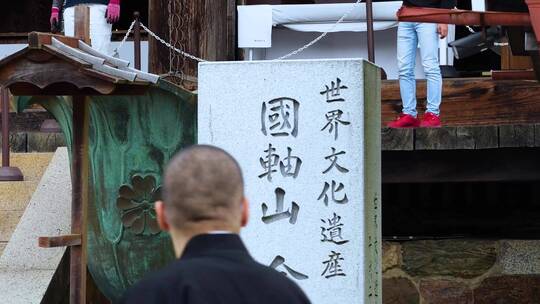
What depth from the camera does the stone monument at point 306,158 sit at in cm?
640

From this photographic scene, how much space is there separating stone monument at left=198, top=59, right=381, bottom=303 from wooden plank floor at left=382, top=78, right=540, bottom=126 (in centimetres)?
311

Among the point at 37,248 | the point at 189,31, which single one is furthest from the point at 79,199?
the point at 189,31

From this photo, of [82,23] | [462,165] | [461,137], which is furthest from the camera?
[462,165]

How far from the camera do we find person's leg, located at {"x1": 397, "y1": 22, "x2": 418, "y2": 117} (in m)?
8.88

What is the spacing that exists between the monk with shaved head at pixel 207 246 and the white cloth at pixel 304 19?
760cm

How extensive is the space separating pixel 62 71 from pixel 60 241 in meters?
0.90

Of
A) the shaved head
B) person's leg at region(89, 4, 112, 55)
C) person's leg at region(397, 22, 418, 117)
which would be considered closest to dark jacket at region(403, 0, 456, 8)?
person's leg at region(397, 22, 418, 117)

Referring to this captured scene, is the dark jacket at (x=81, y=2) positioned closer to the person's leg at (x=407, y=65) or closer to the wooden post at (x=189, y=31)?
the wooden post at (x=189, y=31)

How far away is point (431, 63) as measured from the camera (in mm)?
8844

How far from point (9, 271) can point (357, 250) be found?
253 cm

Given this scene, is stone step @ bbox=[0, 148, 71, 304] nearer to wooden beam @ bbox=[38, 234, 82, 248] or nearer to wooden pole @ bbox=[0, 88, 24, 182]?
wooden pole @ bbox=[0, 88, 24, 182]

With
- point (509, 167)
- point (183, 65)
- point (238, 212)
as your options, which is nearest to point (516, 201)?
point (509, 167)

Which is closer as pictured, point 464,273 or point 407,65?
point 407,65

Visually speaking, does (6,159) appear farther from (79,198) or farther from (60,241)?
(60,241)
